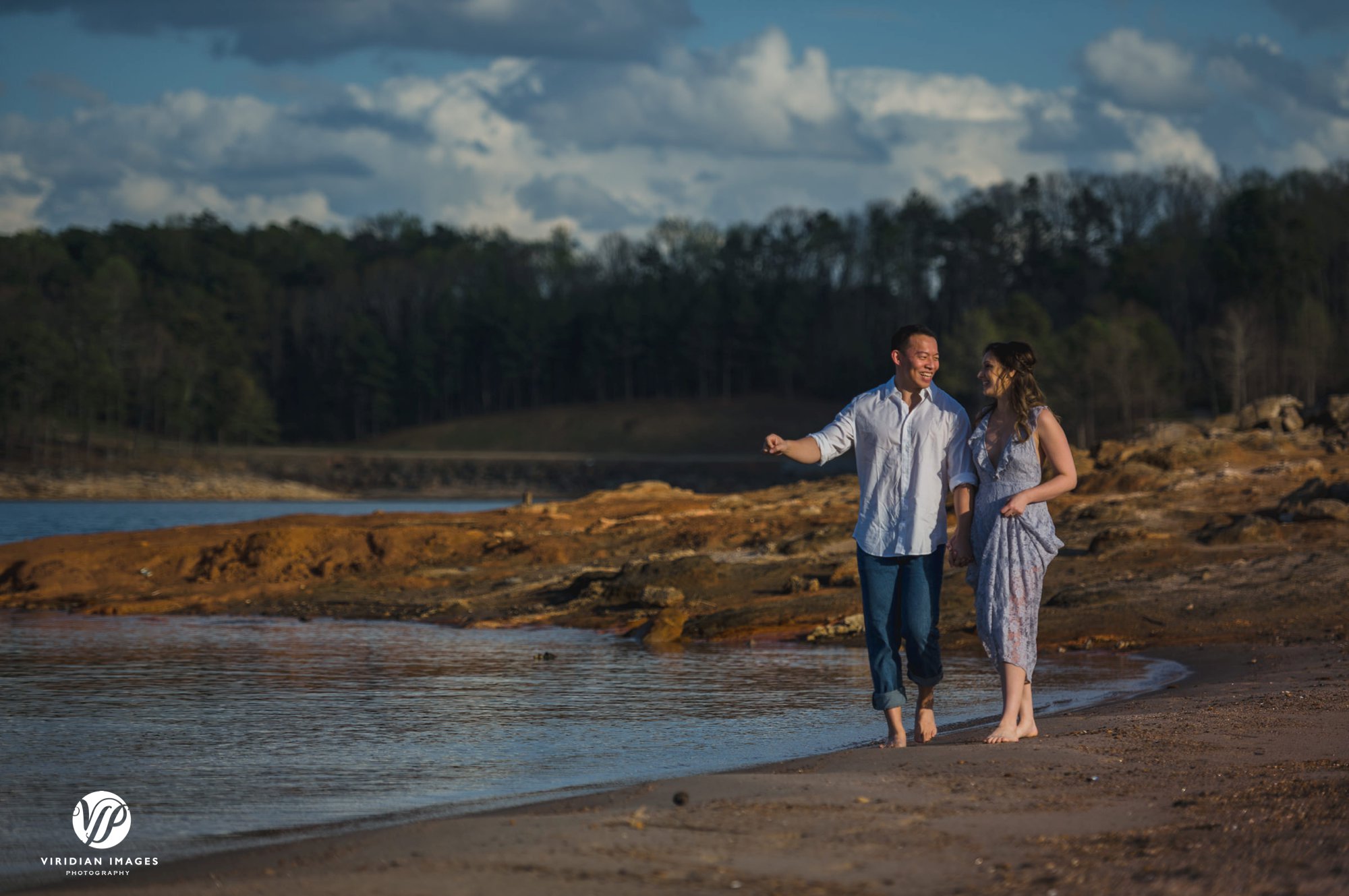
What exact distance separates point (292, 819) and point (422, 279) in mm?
125398

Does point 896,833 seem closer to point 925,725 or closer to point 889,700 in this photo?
point 889,700

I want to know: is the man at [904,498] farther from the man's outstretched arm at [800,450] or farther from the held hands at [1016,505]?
the held hands at [1016,505]

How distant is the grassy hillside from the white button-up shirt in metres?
91.6

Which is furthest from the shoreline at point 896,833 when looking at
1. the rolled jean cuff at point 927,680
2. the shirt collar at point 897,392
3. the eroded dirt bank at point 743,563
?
the eroded dirt bank at point 743,563

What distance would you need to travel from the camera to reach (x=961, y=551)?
6637mm

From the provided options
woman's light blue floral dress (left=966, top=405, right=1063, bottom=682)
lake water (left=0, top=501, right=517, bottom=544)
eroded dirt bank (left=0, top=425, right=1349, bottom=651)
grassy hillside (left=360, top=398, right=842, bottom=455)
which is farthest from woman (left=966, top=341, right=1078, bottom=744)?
grassy hillside (left=360, top=398, right=842, bottom=455)

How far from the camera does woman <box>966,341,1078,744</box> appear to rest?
6438 millimetres

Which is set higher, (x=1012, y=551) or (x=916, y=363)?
(x=916, y=363)

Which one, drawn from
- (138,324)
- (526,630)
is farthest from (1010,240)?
(526,630)

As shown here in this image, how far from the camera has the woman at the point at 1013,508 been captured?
253 inches

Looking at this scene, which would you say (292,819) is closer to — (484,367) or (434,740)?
(434,740)

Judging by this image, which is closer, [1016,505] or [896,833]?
[896,833]

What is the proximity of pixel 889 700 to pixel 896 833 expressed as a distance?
6.67 ft

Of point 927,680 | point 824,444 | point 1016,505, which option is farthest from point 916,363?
point 927,680
